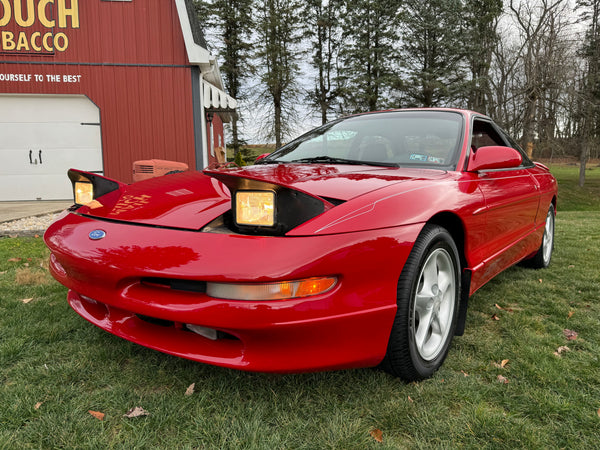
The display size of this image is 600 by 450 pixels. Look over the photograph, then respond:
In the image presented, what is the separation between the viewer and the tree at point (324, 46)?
22.9 meters

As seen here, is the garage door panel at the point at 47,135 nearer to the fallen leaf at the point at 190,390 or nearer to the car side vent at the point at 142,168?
the car side vent at the point at 142,168

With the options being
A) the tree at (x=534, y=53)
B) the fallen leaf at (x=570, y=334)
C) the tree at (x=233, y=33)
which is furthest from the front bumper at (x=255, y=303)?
the tree at (x=233, y=33)

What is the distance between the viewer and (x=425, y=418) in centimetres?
155

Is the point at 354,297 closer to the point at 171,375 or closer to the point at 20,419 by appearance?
the point at 171,375

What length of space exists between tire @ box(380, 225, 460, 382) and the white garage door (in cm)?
940

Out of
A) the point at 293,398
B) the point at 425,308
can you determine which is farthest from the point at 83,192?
the point at 425,308

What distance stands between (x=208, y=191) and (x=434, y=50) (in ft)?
72.1

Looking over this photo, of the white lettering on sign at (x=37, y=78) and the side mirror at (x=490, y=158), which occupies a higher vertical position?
the white lettering on sign at (x=37, y=78)

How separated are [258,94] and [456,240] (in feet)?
72.8

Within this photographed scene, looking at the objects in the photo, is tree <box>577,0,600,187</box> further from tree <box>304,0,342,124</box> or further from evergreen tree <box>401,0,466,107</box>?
tree <box>304,0,342,124</box>

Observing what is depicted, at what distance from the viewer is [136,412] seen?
61.5 inches

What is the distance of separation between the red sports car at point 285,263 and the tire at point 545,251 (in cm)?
189

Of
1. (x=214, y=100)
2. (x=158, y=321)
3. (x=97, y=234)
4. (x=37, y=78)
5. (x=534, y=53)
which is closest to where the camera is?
(x=158, y=321)

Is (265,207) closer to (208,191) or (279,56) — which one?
(208,191)
